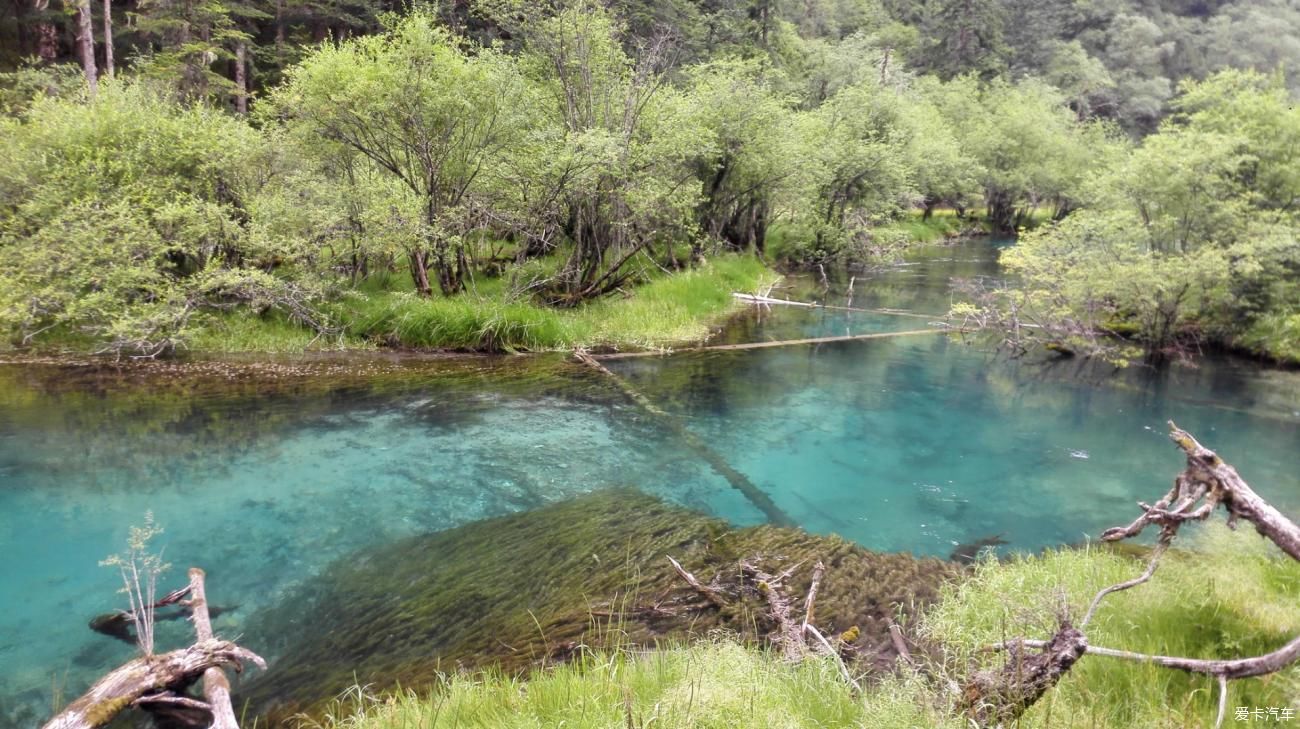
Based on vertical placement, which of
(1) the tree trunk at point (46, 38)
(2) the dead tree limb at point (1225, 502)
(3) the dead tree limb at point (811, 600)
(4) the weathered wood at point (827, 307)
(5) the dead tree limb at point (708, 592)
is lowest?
(4) the weathered wood at point (827, 307)

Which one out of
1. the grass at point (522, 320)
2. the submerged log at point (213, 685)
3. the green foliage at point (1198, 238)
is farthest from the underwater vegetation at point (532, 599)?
the green foliage at point (1198, 238)

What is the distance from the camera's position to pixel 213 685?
5.30 metres

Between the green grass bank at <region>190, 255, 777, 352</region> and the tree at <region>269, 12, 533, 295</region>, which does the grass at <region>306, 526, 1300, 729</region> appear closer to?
the green grass bank at <region>190, 255, 777, 352</region>

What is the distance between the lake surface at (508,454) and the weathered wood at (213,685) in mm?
623

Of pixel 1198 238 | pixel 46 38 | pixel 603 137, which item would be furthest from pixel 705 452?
pixel 46 38

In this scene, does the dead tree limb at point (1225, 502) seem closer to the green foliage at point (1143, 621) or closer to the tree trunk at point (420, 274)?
the green foliage at point (1143, 621)

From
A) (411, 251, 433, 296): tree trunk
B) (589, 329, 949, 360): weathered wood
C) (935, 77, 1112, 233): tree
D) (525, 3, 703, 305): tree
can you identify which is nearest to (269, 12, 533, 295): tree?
(411, 251, 433, 296): tree trunk

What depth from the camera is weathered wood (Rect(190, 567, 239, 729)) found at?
489 centimetres

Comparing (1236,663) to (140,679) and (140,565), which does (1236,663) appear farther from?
(140,565)

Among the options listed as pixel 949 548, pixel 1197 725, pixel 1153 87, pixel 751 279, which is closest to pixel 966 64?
pixel 1153 87

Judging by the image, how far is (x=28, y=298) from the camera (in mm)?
14094

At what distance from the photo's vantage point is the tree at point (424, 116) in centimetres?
1633

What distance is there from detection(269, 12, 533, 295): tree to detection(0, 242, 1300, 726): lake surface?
158 inches

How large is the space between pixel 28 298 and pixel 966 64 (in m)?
77.1
